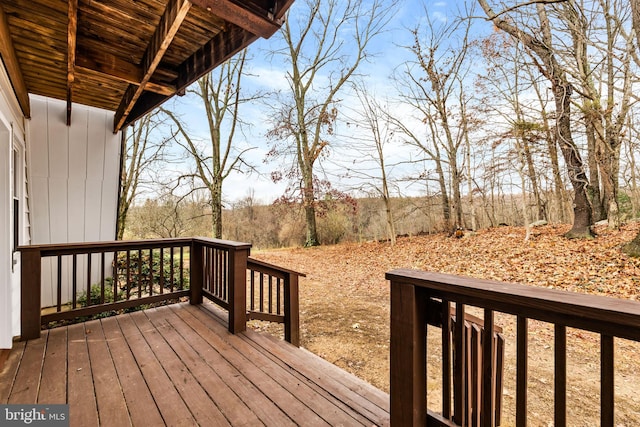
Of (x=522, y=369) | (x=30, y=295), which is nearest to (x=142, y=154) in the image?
(x=30, y=295)

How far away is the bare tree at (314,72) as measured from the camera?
10945 mm

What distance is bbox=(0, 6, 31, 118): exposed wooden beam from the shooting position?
2.20m

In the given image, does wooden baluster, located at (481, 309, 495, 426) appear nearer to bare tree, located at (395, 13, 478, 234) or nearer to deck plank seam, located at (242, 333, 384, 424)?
deck plank seam, located at (242, 333, 384, 424)

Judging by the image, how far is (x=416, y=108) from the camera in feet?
32.8

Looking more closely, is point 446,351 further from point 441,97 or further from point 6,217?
point 441,97

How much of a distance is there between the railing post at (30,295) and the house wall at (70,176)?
7.89 ft

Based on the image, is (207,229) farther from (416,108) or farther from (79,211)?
(416,108)

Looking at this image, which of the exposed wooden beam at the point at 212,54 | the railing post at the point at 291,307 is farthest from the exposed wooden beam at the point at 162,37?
the railing post at the point at 291,307

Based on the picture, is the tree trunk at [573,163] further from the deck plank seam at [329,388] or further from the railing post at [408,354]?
the railing post at [408,354]

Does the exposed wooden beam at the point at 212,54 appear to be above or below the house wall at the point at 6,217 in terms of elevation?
above

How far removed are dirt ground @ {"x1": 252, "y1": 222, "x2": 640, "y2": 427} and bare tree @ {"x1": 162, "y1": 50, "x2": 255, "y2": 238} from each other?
9.27 feet

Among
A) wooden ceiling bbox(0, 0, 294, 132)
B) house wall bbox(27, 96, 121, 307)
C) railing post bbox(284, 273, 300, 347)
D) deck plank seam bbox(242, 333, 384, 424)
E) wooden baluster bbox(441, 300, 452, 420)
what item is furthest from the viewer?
house wall bbox(27, 96, 121, 307)

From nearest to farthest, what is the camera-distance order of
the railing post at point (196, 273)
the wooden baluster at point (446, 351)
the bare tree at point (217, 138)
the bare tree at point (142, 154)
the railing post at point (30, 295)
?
1. the wooden baluster at point (446, 351)
2. the railing post at point (30, 295)
3. the railing post at point (196, 273)
4. the bare tree at point (142, 154)
5. the bare tree at point (217, 138)

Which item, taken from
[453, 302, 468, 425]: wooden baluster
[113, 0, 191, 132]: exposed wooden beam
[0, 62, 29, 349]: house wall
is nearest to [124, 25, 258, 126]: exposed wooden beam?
[113, 0, 191, 132]: exposed wooden beam
